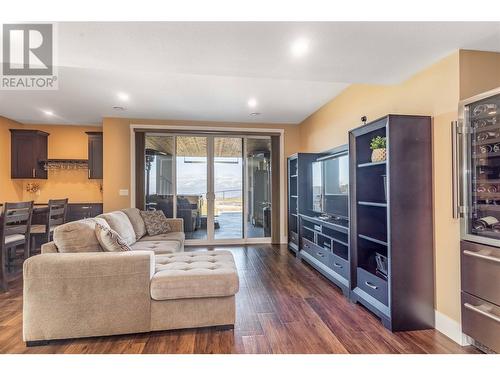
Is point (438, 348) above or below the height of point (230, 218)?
below

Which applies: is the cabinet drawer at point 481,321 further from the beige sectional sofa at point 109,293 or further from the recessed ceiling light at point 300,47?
the recessed ceiling light at point 300,47

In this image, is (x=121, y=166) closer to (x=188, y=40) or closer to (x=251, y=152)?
(x=251, y=152)

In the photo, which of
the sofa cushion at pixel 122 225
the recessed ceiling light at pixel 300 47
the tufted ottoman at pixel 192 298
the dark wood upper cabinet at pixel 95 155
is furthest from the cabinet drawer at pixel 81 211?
the recessed ceiling light at pixel 300 47

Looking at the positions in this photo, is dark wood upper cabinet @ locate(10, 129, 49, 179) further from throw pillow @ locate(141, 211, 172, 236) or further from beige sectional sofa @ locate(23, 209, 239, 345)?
beige sectional sofa @ locate(23, 209, 239, 345)

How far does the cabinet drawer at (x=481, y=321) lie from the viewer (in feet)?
5.86

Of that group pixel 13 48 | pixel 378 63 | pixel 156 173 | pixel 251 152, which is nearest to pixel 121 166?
pixel 156 173

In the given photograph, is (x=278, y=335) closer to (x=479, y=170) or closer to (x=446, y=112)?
(x=479, y=170)

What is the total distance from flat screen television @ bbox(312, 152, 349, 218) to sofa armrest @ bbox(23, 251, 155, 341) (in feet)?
7.97

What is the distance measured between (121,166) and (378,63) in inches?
176

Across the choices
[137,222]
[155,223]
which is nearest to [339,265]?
[155,223]

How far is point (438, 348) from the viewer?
6.55 ft

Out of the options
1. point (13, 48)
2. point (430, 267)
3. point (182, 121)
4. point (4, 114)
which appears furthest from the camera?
point (182, 121)

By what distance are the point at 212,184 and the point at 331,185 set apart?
258 cm

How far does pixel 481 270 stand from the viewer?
1.89 meters
